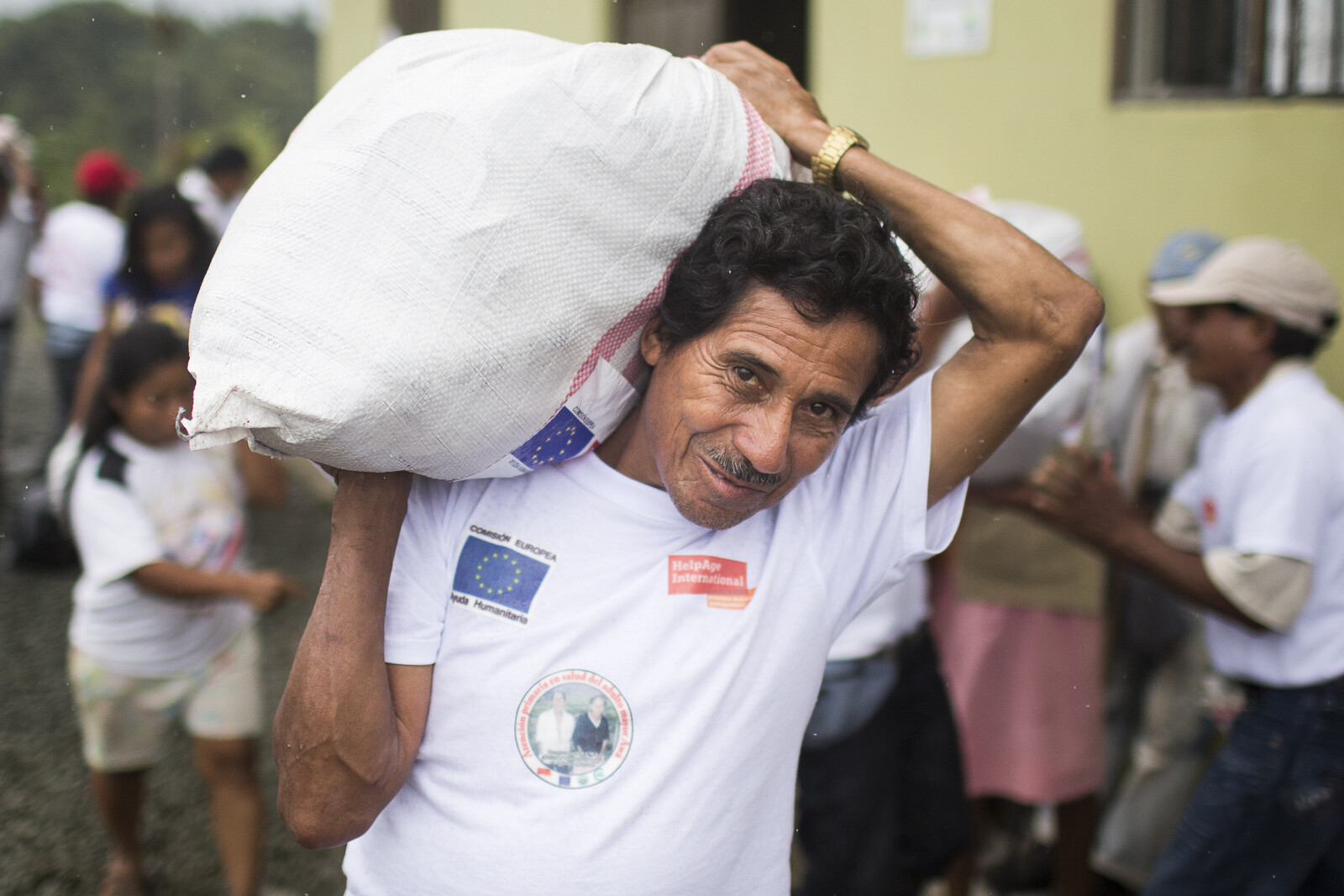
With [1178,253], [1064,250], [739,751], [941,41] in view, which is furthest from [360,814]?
[941,41]

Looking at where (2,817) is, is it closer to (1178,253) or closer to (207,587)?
(207,587)

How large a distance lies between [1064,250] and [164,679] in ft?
8.98

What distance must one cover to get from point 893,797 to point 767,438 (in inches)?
69.1

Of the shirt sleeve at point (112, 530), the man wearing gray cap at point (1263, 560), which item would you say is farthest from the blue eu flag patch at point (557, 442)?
the shirt sleeve at point (112, 530)

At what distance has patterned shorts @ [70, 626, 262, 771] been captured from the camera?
114 inches

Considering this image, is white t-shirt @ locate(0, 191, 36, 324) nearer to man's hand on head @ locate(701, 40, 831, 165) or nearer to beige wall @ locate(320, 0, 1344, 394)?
beige wall @ locate(320, 0, 1344, 394)

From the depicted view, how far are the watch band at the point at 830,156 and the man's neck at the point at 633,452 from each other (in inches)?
16.4

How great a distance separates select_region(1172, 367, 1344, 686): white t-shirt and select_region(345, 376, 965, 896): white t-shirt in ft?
4.32

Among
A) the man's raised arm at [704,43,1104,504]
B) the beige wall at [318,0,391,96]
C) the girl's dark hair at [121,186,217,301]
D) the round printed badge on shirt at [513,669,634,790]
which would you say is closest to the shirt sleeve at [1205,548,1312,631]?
the man's raised arm at [704,43,1104,504]

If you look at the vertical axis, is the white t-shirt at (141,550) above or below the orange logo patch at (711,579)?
below

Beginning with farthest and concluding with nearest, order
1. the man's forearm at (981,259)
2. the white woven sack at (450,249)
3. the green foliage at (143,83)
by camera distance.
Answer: the green foliage at (143,83) < the man's forearm at (981,259) < the white woven sack at (450,249)

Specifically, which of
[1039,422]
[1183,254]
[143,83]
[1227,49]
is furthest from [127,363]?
[143,83]

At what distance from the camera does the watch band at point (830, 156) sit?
155 cm

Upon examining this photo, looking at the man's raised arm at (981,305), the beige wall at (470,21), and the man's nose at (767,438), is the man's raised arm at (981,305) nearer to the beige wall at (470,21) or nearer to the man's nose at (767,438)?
the man's nose at (767,438)
